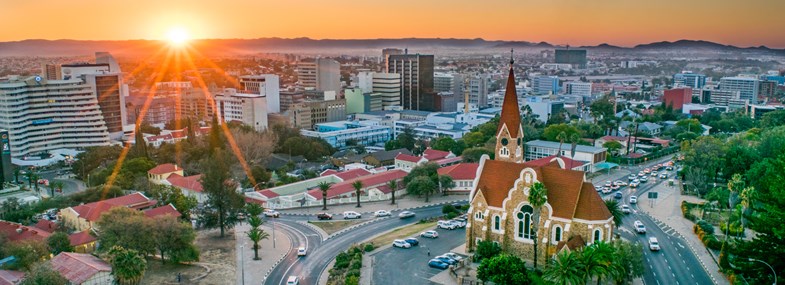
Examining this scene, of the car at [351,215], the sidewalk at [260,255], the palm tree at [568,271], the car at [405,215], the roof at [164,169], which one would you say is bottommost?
the sidewalk at [260,255]

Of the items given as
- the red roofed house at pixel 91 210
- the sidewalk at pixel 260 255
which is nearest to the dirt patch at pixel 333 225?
the sidewalk at pixel 260 255

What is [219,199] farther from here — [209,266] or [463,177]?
[463,177]

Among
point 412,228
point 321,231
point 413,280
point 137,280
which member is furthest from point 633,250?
point 137,280

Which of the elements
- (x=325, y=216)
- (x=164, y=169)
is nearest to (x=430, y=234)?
(x=325, y=216)

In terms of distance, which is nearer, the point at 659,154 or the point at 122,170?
the point at 122,170

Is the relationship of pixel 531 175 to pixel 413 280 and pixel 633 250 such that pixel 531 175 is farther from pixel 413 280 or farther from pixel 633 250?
A: pixel 413 280

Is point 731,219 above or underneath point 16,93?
underneath

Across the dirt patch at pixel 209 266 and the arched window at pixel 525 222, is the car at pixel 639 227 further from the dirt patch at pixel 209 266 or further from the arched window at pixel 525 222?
the dirt patch at pixel 209 266

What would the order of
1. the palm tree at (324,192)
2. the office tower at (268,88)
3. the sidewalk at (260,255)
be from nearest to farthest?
the sidewalk at (260,255) < the palm tree at (324,192) < the office tower at (268,88)
